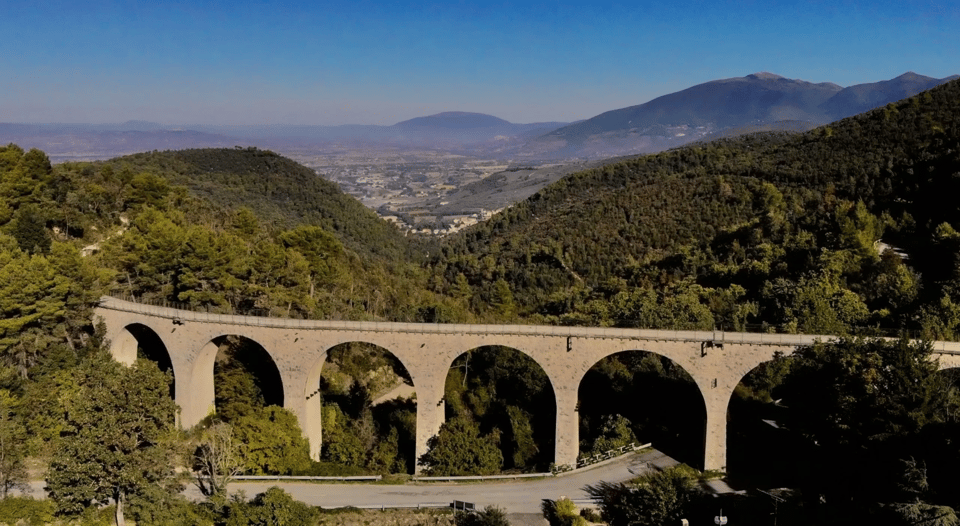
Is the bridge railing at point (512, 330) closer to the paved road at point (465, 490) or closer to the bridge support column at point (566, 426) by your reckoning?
the bridge support column at point (566, 426)

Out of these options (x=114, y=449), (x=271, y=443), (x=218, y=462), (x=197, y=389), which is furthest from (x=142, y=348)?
(x=114, y=449)

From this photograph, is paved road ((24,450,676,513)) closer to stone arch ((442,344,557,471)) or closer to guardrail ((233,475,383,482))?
guardrail ((233,475,383,482))

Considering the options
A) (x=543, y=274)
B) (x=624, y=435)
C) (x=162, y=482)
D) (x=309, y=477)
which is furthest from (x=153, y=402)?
(x=543, y=274)

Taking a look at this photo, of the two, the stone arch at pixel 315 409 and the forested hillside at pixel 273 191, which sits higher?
the forested hillside at pixel 273 191

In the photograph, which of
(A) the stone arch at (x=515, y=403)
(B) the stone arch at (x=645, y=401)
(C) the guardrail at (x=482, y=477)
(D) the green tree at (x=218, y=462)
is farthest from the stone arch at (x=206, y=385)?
(B) the stone arch at (x=645, y=401)

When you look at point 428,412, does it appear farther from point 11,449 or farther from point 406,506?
point 11,449

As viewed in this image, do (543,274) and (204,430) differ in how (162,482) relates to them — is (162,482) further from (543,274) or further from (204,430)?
(543,274)
